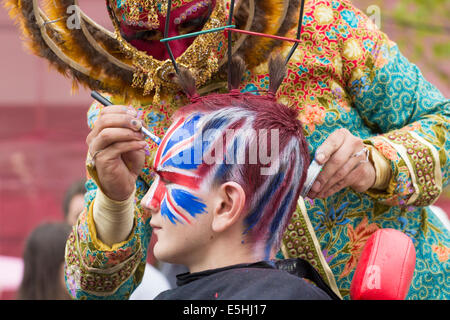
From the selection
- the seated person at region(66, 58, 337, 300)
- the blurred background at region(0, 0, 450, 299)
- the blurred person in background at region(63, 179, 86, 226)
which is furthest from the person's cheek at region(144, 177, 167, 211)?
the blurred background at region(0, 0, 450, 299)

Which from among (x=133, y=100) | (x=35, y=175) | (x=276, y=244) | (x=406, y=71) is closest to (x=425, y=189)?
(x=406, y=71)

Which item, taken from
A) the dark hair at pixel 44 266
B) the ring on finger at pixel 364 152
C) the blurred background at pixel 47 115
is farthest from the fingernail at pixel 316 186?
the blurred background at pixel 47 115

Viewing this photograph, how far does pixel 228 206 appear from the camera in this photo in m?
1.72

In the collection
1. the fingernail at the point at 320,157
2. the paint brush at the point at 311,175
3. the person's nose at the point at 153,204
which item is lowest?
the person's nose at the point at 153,204

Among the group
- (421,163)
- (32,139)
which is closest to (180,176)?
(421,163)

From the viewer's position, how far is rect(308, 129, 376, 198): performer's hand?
184cm

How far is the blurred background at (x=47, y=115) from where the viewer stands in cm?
694

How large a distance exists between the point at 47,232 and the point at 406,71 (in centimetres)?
231

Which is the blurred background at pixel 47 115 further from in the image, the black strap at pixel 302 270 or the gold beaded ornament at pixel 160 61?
the black strap at pixel 302 270

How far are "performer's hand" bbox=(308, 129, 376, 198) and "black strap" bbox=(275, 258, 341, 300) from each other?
18cm

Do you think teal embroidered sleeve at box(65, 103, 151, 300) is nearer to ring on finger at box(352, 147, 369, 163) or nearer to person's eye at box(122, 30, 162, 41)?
person's eye at box(122, 30, 162, 41)

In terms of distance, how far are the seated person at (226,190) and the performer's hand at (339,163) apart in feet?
0.22

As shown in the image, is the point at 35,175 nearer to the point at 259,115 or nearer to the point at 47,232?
the point at 47,232
